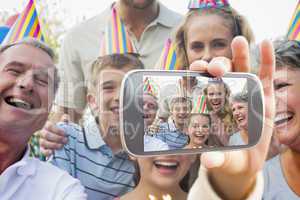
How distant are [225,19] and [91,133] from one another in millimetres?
610

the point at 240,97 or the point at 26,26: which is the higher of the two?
the point at 26,26

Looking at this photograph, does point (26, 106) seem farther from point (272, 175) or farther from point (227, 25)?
point (272, 175)

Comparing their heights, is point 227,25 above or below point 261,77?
above

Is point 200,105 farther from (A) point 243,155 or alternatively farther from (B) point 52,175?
(B) point 52,175

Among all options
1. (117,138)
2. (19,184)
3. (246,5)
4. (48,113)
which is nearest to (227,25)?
(246,5)

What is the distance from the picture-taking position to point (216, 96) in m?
0.91

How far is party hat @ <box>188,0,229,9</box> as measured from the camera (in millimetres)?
1220

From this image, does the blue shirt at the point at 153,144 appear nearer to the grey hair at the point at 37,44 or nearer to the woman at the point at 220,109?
the woman at the point at 220,109

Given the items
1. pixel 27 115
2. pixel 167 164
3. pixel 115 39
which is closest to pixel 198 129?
pixel 167 164

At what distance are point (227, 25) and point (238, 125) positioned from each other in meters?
0.43

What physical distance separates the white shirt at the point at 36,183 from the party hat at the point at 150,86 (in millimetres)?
459

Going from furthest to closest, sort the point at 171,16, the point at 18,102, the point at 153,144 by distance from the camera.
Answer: the point at 171,16 → the point at 18,102 → the point at 153,144

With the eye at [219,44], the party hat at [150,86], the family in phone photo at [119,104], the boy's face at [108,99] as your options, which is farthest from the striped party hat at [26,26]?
the eye at [219,44]

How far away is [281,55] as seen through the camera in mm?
1319
